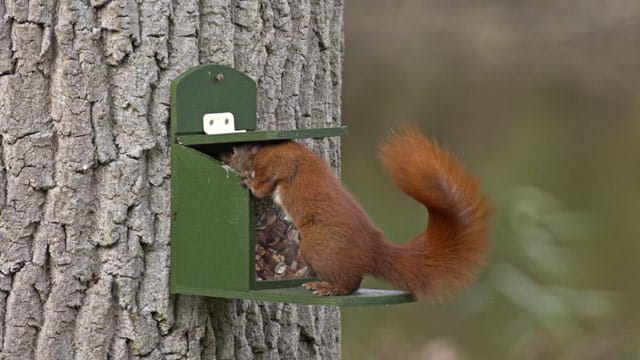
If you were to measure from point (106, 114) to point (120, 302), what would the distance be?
0.92 ft

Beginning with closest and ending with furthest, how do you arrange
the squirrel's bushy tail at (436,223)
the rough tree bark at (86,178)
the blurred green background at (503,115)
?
the squirrel's bushy tail at (436,223) → the rough tree bark at (86,178) → the blurred green background at (503,115)

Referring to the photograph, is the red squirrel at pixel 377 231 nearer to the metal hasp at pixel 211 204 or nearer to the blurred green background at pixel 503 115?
the metal hasp at pixel 211 204

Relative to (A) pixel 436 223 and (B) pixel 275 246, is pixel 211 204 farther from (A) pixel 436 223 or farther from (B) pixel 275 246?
(A) pixel 436 223

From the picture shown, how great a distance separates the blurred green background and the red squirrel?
92.3 inches

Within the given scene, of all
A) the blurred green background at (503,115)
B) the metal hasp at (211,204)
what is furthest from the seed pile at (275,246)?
the blurred green background at (503,115)

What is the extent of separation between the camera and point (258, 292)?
1.93 m

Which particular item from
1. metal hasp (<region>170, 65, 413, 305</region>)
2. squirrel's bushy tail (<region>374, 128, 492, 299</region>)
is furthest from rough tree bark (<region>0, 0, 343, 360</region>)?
squirrel's bushy tail (<region>374, 128, 492, 299</region>)

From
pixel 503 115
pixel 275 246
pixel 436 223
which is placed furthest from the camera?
pixel 503 115

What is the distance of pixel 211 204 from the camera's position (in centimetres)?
202

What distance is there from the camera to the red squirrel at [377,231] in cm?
189

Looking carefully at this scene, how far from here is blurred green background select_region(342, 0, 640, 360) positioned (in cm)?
440

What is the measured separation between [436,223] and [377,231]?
0.08 meters

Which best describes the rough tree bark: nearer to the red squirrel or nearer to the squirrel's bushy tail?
the red squirrel

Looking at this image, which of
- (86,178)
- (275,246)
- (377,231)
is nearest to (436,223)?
(377,231)
